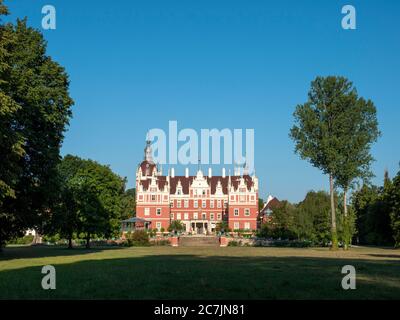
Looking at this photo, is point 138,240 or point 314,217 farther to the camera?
point 138,240

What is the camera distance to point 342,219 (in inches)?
1962

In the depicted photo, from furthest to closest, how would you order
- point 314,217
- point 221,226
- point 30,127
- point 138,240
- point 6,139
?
point 221,226, point 138,240, point 314,217, point 30,127, point 6,139

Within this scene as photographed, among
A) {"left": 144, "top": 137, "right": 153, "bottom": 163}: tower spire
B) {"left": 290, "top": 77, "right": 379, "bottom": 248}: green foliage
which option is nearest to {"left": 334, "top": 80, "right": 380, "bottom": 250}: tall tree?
{"left": 290, "top": 77, "right": 379, "bottom": 248}: green foliage

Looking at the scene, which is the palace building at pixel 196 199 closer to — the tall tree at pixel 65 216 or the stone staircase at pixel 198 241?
the stone staircase at pixel 198 241

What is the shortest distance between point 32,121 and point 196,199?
260 ft

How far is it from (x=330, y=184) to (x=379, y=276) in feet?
104

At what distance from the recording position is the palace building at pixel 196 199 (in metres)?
105

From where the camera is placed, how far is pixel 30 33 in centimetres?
3569

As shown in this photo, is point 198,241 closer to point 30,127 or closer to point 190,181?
point 190,181

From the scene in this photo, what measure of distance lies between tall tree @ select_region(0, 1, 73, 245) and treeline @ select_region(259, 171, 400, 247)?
1150 inches

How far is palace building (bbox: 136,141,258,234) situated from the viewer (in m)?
105

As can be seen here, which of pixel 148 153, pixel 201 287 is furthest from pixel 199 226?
pixel 201 287
